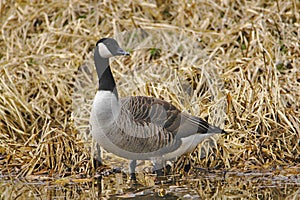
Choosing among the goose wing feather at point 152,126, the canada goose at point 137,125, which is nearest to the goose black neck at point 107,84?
the canada goose at point 137,125

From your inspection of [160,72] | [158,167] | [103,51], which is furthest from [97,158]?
[160,72]

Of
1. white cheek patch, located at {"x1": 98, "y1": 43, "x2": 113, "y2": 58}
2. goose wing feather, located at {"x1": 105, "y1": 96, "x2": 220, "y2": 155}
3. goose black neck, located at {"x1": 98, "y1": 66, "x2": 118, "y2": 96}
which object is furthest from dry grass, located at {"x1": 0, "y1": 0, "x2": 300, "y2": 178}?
white cheek patch, located at {"x1": 98, "y1": 43, "x2": 113, "y2": 58}

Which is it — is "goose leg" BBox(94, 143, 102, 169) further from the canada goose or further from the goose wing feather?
the goose wing feather

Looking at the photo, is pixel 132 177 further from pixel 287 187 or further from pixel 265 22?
pixel 265 22

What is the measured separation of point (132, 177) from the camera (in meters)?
5.79

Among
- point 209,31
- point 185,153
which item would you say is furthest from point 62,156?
point 209,31

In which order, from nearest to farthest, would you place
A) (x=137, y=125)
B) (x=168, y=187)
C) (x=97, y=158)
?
(x=168, y=187) → (x=137, y=125) → (x=97, y=158)

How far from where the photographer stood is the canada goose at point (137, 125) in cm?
550

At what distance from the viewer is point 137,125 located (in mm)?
5613

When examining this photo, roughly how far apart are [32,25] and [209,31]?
265 cm

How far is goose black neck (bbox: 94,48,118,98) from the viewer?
18.5ft

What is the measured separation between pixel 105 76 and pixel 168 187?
121cm

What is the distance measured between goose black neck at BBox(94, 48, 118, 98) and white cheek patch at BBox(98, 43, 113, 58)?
4 centimetres

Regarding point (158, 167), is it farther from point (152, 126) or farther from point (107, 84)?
point (107, 84)
